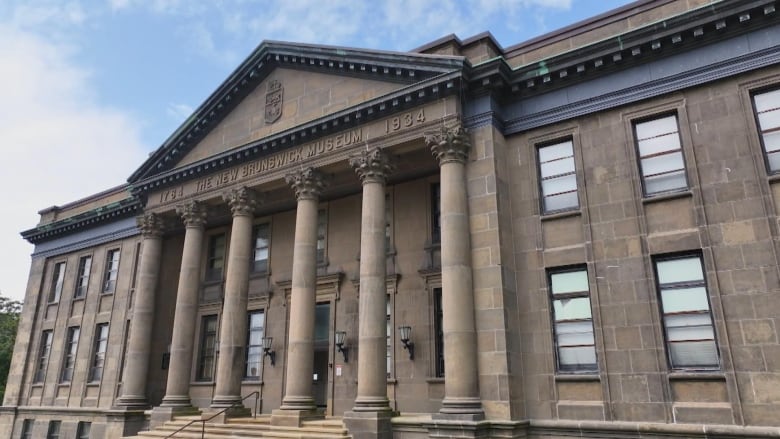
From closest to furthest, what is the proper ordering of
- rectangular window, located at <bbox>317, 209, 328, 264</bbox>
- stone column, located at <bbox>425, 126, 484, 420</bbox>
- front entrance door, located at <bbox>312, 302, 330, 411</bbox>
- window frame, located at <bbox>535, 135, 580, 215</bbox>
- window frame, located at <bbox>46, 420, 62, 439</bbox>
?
stone column, located at <bbox>425, 126, 484, 420</bbox>
window frame, located at <bbox>535, 135, 580, 215</bbox>
front entrance door, located at <bbox>312, 302, 330, 411</bbox>
rectangular window, located at <bbox>317, 209, 328, 264</bbox>
window frame, located at <bbox>46, 420, 62, 439</bbox>

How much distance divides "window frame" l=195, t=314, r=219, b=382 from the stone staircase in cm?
351

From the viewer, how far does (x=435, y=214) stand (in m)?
18.8

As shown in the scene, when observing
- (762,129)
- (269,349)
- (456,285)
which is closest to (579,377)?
(456,285)

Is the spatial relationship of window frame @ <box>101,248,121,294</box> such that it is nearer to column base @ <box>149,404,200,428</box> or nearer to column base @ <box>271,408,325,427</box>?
column base @ <box>149,404,200,428</box>

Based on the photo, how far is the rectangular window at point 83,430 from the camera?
24.3m

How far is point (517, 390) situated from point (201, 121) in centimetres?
1518

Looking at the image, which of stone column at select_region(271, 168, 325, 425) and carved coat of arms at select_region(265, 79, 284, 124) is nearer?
stone column at select_region(271, 168, 325, 425)

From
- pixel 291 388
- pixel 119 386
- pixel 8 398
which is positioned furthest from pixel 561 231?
pixel 8 398

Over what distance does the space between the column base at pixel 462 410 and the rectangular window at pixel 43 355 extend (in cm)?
2255

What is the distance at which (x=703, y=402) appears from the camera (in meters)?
12.2

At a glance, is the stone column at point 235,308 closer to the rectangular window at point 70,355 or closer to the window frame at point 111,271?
the window frame at point 111,271

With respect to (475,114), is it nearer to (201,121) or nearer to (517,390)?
(517,390)

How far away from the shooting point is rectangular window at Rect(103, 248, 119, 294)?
26.4 metres

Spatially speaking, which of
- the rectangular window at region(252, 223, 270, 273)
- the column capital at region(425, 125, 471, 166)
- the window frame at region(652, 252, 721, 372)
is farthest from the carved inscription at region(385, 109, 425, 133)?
the rectangular window at region(252, 223, 270, 273)
